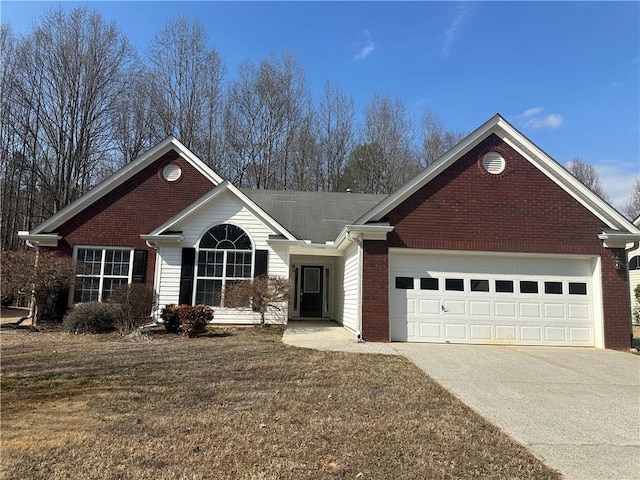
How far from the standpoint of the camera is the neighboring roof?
52.5 feet

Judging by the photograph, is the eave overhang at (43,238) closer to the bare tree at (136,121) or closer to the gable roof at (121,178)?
the gable roof at (121,178)

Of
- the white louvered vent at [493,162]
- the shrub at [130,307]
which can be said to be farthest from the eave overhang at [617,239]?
the shrub at [130,307]

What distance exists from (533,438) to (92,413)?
5.01 metres

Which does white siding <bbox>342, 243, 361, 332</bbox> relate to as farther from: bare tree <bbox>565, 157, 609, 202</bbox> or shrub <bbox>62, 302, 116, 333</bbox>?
bare tree <bbox>565, 157, 609, 202</bbox>

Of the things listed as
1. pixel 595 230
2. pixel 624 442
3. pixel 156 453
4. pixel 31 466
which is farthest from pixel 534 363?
pixel 31 466

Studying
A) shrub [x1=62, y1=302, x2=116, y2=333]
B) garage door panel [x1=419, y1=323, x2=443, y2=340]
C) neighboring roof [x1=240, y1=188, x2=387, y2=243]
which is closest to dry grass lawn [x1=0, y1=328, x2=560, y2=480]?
garage door panel [x1=419, y1=323, x2=443, y2=340]

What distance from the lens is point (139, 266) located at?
14.2 meters

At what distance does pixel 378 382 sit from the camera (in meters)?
6.75

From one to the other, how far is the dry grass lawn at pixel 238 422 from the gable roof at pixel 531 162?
17.9ft

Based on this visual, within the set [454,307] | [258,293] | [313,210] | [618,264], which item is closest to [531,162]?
[618,264]

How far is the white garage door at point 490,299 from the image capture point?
11.3 meters

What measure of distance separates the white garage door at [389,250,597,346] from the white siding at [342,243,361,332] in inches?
36.3

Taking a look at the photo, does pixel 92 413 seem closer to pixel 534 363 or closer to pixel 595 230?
pixel 534 363

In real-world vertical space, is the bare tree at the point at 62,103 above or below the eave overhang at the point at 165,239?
above
